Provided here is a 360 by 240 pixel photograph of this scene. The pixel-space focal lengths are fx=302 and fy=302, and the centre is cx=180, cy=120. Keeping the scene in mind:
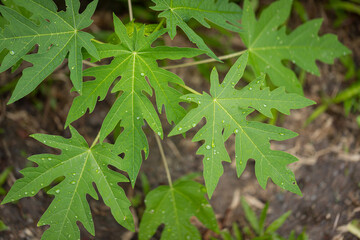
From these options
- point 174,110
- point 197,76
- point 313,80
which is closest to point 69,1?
point 174,110

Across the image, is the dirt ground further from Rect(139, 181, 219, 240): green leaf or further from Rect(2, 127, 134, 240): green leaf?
Rect(2, 127, 134, 240): green leaf

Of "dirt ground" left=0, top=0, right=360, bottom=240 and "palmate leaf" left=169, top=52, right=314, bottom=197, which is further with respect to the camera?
"dirt ground" left=0, top=0, right=360, bottom=240

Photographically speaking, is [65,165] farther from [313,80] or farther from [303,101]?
[313,80]

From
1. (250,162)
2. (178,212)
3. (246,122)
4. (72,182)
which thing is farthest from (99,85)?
(250,162)

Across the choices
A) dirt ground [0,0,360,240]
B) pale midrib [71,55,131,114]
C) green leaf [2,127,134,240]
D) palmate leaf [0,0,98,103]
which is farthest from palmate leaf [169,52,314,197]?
dirt ground [0,0,360,240]

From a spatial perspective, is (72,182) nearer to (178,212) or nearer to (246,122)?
(178,212)

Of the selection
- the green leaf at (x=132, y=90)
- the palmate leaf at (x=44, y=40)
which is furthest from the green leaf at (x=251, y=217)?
the palmate leaf at (x=44, y=40)

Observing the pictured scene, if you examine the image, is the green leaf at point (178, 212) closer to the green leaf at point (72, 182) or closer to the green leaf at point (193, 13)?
the green leaf at point (72, 182)
